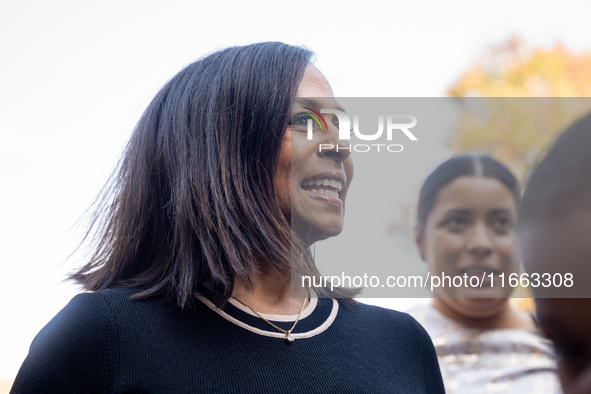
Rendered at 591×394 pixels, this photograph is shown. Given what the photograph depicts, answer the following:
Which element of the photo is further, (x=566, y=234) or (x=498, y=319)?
(x=498, y=319)

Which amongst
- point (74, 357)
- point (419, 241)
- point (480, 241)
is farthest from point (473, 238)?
point (74, 357)

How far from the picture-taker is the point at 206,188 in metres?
0.94

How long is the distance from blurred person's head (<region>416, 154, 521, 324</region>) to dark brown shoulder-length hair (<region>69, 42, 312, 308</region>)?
322 mm

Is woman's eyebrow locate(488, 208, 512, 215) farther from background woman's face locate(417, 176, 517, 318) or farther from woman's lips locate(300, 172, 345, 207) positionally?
woman's lips locate(300, 172, 345, 207)

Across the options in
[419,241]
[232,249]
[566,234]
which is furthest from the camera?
[419,241]

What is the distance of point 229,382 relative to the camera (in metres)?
0.81

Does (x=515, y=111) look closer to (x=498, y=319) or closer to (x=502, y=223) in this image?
(x=502, y=223)

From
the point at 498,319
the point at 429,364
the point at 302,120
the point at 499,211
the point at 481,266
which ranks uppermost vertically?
the point at 302,120

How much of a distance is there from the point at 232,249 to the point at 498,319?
1.96 feet

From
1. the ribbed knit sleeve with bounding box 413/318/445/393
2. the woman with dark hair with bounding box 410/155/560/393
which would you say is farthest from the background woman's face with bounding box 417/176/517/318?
the ribbed knit sleeve with bounding box 413/318/445/393

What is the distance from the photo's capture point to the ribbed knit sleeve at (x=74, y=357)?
0.75 meters

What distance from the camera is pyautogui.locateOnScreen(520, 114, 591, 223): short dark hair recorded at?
0.75 metres

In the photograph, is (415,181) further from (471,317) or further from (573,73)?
(573,73)

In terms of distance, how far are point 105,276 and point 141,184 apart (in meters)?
0.22
